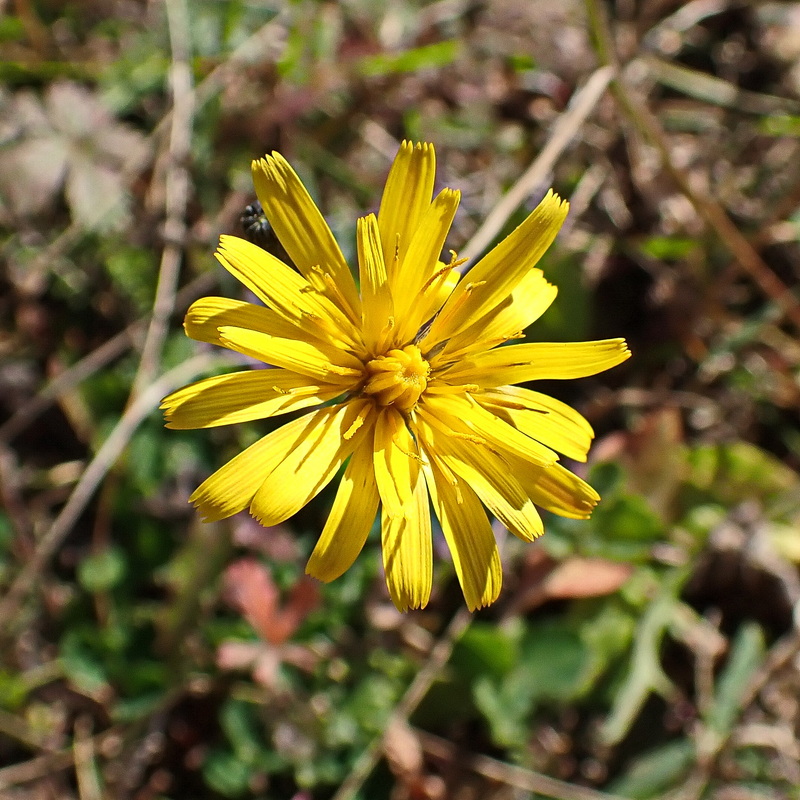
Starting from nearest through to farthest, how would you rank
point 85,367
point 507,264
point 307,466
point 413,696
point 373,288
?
1. point 307,466
2. point 373,288
3. point 507,264
4. point 413,696
5. point 85,367

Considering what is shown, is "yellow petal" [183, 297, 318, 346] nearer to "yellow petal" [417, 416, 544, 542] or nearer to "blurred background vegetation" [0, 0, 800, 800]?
"yellow petal" [417, 416, 544, 542]

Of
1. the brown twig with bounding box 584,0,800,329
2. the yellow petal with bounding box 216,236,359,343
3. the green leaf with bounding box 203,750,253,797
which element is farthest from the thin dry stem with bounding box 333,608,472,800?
the brown twig with bounding box 584,0,800,329

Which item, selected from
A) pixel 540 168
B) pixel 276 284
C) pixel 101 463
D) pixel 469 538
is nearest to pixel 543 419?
pixel 469 538

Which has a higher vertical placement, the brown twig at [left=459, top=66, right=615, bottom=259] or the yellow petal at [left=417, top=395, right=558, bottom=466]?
the brown twig at [left=459, top=66, right=615, bottom=259]

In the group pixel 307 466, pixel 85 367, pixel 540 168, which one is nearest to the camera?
pixel 307 466

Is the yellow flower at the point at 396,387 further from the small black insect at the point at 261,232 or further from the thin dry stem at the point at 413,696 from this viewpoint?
the thin dry stem at the point at 413,696

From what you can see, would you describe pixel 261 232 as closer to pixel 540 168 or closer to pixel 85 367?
pixel 540 168

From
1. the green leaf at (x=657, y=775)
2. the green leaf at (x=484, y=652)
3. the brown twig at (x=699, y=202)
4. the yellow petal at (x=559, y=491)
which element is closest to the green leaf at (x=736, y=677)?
the green leaf at (x=657, y=775)
